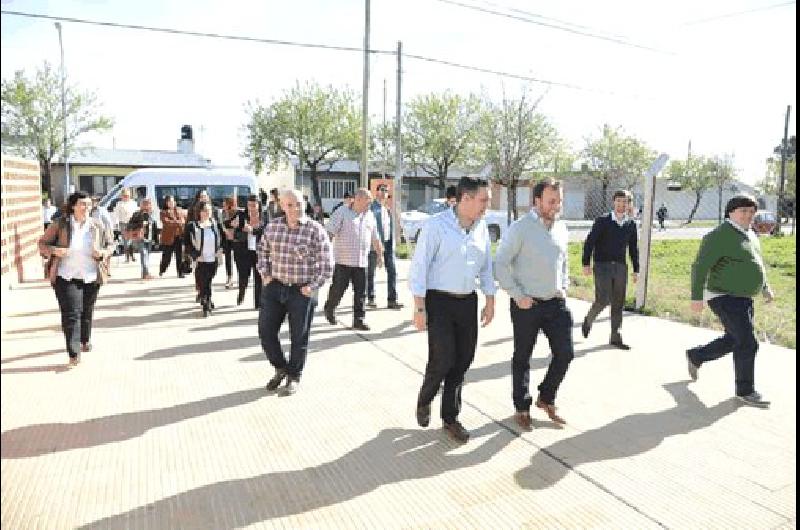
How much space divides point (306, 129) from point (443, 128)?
338 inches

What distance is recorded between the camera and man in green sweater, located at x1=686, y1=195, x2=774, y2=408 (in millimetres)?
5168

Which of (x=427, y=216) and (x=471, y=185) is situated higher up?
(x=471, y=185)

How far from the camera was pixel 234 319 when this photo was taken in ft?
28.5

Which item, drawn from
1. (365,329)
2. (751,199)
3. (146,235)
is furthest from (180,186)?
(751,199)

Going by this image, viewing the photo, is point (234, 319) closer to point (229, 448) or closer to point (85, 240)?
point (85, 240)

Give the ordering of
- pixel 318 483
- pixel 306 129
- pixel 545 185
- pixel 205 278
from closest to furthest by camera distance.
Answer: pixel 318 483 → pixel 545 185 → pixel 205 278 → pixel 306 129

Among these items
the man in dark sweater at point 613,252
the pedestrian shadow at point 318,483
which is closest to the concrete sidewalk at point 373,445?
the pedestrian shadow at point 318,483

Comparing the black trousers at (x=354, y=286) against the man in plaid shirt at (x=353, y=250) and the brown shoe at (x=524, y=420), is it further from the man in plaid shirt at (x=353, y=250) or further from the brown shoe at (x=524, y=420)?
the brown shoe at (x=524, y=420)

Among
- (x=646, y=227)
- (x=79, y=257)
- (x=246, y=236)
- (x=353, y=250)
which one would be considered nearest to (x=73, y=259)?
(x=79, y=257)

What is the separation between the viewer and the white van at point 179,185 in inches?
820

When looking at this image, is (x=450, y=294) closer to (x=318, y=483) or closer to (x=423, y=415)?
(x=423, y=415)

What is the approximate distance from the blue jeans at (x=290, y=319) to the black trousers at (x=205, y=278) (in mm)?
3647

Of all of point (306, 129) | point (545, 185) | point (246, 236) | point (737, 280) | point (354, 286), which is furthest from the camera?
point (306, 129)

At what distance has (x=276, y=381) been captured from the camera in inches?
217
